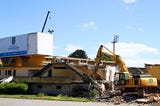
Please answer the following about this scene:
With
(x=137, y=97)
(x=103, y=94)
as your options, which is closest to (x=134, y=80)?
(x=137, y=97)

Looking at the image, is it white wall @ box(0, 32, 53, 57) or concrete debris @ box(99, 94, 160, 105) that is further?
white wall @ box(0, 32, 53, 57)

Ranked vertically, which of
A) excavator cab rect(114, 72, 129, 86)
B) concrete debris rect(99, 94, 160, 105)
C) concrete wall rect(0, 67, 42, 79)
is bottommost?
concrete debris rect(99, 94, 160, 105)

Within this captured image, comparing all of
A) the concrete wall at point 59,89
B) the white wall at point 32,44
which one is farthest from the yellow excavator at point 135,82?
the white wall at point 32,44

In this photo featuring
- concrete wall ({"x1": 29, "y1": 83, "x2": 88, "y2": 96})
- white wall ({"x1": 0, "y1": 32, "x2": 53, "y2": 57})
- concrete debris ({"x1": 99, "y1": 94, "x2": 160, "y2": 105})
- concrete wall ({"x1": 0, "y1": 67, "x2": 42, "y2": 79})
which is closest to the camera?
concrete debris ({"x1": 99, "y1": 94, "x2": 160, "y2": 105})

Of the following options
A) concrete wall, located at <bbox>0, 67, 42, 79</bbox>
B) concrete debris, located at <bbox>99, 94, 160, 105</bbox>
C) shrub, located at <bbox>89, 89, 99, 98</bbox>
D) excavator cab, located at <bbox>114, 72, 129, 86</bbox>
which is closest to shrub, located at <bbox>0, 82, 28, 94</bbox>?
concrete wall, located at <bbox>0, 67, 42, 79</bbox>

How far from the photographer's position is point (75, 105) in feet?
133

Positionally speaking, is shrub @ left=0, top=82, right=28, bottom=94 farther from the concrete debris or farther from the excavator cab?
the excavator cab

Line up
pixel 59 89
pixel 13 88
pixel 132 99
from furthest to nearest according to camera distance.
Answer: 1. pixel 59 89
2. pixel 13 88
3. pixel 132 99

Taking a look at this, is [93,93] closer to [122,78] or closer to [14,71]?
[122,78]

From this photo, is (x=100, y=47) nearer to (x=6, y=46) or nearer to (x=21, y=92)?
(x=21, y=92)

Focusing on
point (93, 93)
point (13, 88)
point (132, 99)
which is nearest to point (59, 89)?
point (13, 88)

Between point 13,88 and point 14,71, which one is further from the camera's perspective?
A: point 14,71

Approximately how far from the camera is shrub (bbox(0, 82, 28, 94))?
197 feet

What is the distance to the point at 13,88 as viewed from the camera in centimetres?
6000
